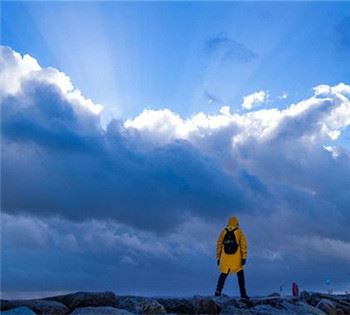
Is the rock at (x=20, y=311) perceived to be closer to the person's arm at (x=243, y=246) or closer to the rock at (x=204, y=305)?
the rock at (x=204, y=305)

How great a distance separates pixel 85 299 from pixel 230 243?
582cm

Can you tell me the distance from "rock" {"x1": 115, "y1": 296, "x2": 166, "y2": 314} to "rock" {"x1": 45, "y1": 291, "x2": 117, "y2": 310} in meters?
0.17

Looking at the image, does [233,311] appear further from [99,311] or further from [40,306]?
[40,306]

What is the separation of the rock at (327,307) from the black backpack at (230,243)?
8.95 ft

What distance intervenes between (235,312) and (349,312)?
5.80 meters

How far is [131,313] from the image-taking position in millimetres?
9914

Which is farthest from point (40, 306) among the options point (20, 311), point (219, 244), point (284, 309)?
point (219, 244)

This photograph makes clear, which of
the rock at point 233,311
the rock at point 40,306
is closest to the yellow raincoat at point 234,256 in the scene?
the rock at point 233,311

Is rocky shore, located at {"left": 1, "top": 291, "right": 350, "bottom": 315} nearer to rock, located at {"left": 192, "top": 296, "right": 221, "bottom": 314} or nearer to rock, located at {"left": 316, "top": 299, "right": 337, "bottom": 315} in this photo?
rock, located at {"left": 192, "top": 296, "right": 221, "bottom": 314}

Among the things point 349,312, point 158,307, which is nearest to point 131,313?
point 158,307

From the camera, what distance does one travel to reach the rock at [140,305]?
34.8 ft

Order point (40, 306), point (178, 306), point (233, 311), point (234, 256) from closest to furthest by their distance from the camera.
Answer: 1. point (40, 306)
2. point (178, 306)
3. point (233, 311)
4. point (234, 256)

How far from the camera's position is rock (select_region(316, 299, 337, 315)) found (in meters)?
15.3

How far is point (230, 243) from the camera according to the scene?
619 inches
